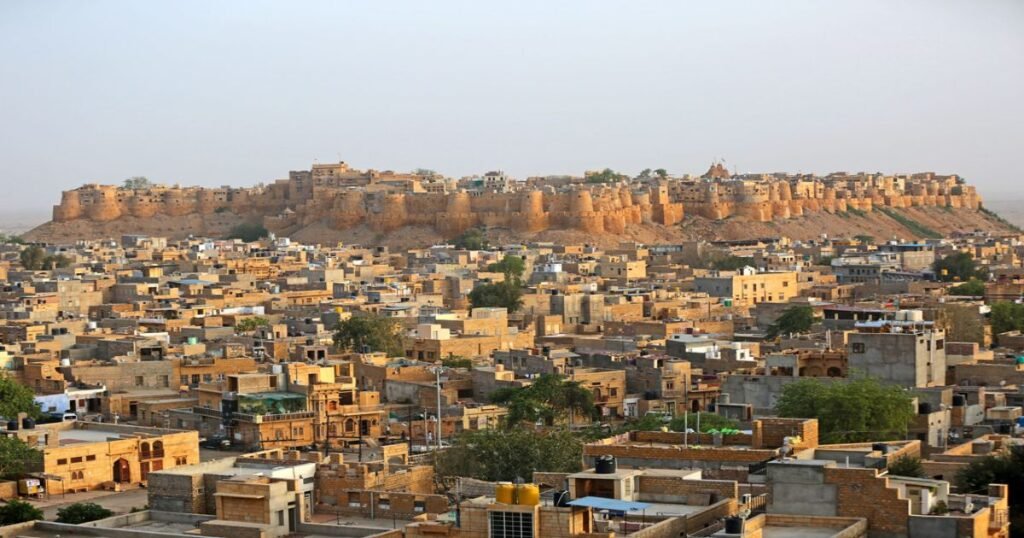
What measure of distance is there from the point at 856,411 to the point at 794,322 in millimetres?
17975

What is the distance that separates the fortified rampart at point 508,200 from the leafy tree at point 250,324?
5264 cm

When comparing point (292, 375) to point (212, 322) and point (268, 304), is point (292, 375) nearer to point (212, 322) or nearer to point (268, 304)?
point (212, 322)

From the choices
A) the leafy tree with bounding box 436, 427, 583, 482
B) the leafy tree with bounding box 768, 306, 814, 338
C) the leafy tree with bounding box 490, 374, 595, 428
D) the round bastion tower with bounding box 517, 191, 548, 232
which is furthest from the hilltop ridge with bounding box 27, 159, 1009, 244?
the leafy tree with bounding box 436, 427, 583, 482

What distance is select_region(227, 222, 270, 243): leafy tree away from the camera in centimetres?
10906

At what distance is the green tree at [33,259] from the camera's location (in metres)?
71.6

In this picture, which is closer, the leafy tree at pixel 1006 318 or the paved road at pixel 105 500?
the paved road at pixel 105 500

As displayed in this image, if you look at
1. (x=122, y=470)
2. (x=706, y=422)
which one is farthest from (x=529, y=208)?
(x=706, y=422)

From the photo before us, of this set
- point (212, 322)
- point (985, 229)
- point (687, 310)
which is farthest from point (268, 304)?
point (985, 229)

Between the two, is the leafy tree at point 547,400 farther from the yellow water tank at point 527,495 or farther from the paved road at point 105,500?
the yellow water tank at point 527,495

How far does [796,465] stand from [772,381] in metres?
13.6

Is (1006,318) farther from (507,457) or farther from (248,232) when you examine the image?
(248,232)

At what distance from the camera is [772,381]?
28.8 m

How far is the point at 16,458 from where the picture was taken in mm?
24859

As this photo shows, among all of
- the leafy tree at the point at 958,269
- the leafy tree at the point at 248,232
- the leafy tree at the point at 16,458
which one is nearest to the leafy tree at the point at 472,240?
the leafy tree at the point at 248,232
